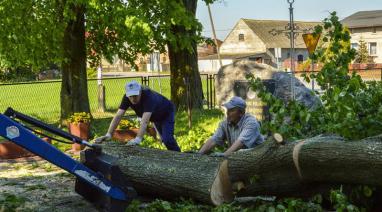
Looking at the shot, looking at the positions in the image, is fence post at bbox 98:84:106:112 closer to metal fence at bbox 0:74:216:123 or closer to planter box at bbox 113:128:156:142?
metal fence at bbox 0:74:216:123

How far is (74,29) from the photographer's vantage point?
16125 millimetres

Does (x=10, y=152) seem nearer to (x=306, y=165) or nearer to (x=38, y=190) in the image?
(x=38, y=190)

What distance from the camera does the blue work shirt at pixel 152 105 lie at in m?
7.91

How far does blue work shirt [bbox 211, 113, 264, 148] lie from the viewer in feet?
23.4

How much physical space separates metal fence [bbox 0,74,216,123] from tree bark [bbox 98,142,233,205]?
1132 cm

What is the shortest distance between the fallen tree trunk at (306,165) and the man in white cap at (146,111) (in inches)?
73.7

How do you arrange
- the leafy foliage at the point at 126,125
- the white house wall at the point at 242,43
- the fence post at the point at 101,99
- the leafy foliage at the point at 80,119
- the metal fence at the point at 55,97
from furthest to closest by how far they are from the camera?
the white house wall at the point at 242,43
the fence post at the point at 101,99
the metal fence at the point at 55,97
the leafy foliage at the point at 80,119
the leafy foliage at the point at 126,125

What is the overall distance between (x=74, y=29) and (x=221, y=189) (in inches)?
425

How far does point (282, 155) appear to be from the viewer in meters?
5.57

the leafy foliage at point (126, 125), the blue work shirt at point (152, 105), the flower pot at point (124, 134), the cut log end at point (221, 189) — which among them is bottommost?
the flower pot at point (124, 134)

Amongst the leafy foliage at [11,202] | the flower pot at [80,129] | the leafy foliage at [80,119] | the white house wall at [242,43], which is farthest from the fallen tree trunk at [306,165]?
the white house wall at [242,43]

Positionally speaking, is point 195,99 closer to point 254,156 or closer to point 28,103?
point 28,103

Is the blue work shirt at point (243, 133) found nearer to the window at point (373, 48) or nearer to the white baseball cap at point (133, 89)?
the white baseball cap at point (133, 89)

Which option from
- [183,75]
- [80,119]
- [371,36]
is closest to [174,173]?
[80,119]
